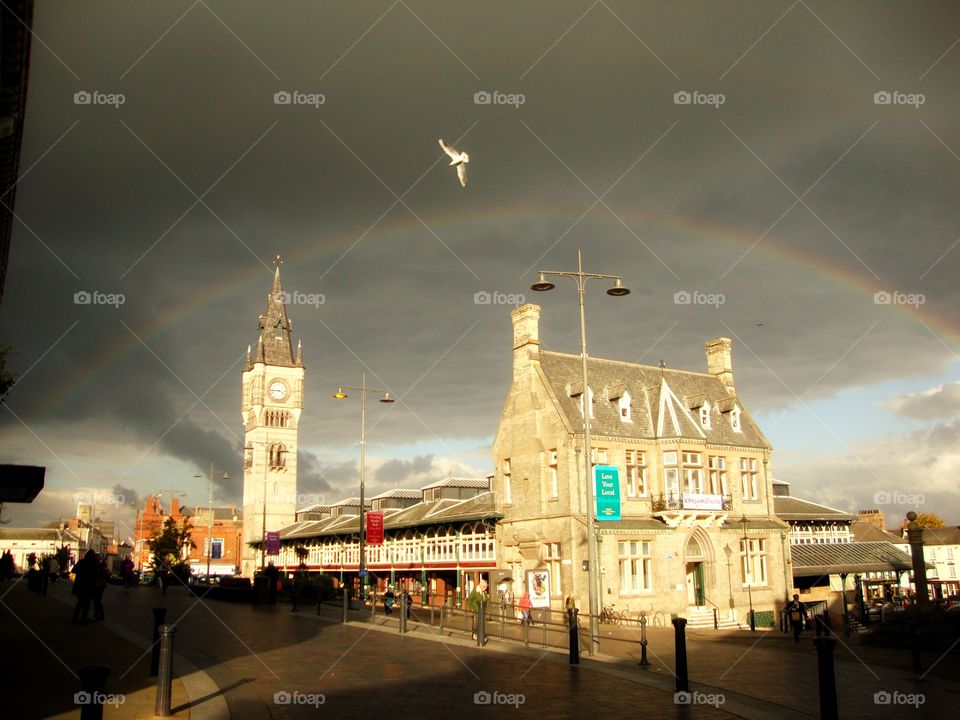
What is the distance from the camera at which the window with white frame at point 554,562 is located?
37.8m

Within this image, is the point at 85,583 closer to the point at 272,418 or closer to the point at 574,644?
the point at 574,644

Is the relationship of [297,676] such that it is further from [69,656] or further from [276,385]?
[276,385]

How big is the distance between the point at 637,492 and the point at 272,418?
9423 cm

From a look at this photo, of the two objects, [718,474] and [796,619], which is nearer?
[796,619]

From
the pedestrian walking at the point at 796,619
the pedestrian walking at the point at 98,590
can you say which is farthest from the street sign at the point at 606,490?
the pedestrian walking at the point at 98,590

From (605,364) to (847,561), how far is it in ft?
66.9

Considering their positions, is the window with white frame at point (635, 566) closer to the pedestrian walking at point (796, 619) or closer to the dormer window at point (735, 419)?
the pedestrian walking at point (796, 619)

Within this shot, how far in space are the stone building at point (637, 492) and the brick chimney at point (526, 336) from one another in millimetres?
64

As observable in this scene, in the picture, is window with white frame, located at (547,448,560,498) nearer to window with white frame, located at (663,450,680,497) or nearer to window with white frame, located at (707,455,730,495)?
window with white frame, located at (663,450,680,497)

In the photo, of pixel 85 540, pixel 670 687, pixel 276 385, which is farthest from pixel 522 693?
pixel 85 540

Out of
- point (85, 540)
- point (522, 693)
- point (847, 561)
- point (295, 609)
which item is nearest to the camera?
point (522, 693)

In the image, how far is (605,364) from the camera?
144 feet

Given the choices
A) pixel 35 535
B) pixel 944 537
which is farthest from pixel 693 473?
pixel 35 535

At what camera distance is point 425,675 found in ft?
51.1
